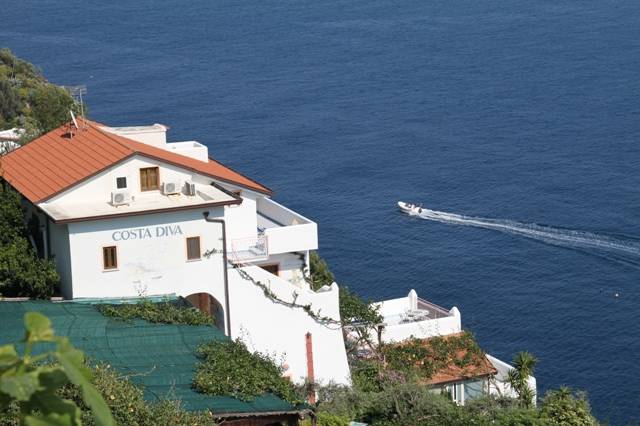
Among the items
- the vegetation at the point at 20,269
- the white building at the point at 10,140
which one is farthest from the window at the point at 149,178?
the white building at the point at 10,140

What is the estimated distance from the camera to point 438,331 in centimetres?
4122

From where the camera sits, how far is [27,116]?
8219 cm

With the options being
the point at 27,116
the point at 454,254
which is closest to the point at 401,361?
the point at 454,254

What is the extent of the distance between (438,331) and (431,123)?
65.0 metres

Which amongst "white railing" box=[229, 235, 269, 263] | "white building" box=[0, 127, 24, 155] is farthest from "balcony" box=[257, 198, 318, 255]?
"white building" box=[0, 127, 24, 155]

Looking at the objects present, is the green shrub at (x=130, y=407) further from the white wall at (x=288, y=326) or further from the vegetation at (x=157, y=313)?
the white wall at (x=288, y=326)

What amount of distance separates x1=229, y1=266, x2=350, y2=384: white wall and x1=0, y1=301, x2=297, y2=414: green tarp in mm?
5168

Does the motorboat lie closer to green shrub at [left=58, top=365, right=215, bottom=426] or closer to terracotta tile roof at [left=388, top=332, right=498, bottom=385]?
terracotta tile roof at [left=388, top=332, right=498, bottom=385]

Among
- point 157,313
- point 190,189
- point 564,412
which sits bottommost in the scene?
point 564,412

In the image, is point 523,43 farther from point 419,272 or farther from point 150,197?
point 150,197

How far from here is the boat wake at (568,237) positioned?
71938 millimetres

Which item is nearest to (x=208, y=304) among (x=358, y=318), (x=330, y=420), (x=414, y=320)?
(x=358, y=318)

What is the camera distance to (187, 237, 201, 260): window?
3334cm

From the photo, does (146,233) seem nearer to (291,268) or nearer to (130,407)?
(291,268)
